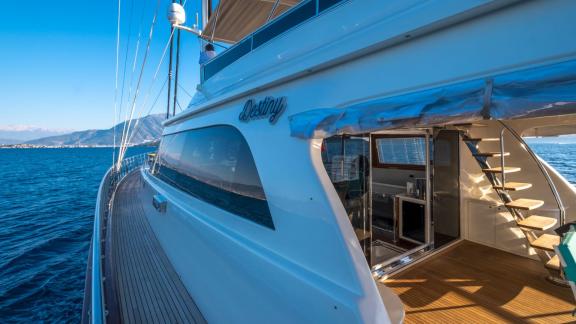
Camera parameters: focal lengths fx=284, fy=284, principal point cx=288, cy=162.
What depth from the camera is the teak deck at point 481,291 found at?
7.72 feet

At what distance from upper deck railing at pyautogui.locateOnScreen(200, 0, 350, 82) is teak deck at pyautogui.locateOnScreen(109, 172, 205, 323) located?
276 cm

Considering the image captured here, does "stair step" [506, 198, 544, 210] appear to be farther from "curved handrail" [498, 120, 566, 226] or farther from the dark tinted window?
the dark tinted window

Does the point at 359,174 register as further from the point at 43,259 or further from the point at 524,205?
the point at 43,259

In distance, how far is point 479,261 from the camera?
3354 mm

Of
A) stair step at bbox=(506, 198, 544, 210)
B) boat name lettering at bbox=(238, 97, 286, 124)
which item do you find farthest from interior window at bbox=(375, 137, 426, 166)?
boat name lettering at bbox=(238, 97, 286, 124)

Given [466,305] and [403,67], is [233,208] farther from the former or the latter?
[466,305]

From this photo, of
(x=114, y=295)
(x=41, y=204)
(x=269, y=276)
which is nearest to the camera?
(x=269, y=276)

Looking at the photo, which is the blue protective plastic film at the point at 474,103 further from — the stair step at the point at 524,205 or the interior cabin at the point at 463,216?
the stair step at the point at 524,205

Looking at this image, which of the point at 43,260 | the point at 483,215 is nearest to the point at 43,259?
the point at 43,260

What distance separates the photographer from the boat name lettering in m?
2.02

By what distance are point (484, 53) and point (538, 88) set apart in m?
0.35

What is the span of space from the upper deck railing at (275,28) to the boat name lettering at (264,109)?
801 millimetres

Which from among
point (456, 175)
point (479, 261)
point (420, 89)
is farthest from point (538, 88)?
point (456, 175)

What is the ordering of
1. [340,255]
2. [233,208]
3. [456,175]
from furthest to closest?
1. [456,175]
2. [233,208]
3. [340,255]
